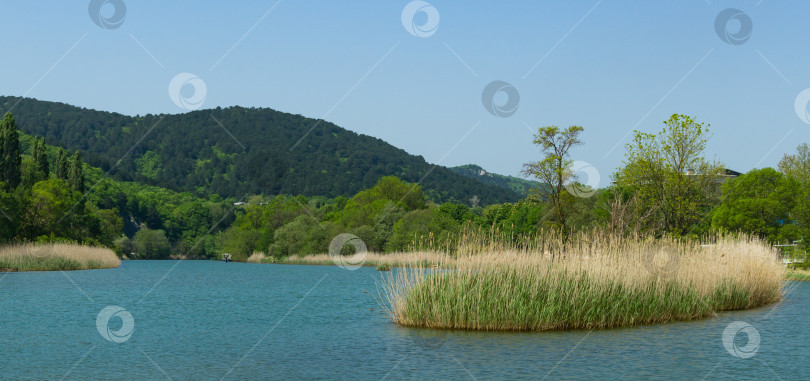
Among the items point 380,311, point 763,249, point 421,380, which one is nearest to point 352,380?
point 421,380

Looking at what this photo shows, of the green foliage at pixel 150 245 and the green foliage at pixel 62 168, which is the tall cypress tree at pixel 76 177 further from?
the green foliage at pixel 150 245

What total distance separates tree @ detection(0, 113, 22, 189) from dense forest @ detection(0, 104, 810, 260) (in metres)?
0.09

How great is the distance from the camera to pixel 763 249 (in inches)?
1096

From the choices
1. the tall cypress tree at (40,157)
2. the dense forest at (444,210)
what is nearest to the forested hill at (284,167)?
the dense forest at (444,210)

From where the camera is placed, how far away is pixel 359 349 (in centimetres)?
1628

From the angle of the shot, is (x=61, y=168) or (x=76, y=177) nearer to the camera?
(x=61, y=168)

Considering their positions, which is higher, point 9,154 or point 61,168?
point 61,168

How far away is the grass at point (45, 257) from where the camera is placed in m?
55.6

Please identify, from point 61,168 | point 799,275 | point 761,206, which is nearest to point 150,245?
point 61,168

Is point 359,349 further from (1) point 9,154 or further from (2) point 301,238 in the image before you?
(2) point 301,238

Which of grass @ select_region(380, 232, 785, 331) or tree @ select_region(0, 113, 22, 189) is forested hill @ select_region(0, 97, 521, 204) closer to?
tree @ select_region(0, 113, 22, 189)

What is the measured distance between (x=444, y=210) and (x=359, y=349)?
84.0 m

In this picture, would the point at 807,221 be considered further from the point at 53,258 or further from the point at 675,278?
the point at 53,258

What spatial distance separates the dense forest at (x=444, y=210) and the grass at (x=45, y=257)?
121 inches
